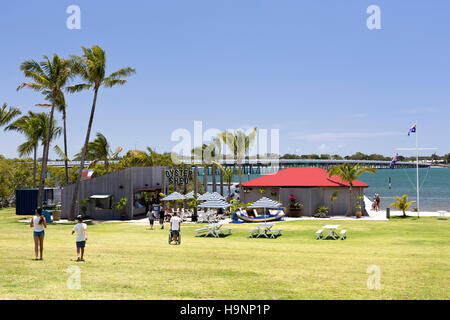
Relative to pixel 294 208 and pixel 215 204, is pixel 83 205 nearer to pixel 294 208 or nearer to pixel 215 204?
pixel 215 204

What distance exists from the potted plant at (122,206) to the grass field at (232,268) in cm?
1207

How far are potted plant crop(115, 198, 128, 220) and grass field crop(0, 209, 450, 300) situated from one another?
1207cm

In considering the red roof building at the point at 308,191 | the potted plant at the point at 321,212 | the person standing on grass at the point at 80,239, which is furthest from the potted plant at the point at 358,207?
the person standing on grass at the point at 80,239

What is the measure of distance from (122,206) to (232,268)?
22235mm

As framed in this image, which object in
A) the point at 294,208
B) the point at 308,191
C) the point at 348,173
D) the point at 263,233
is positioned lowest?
the point at 263,233

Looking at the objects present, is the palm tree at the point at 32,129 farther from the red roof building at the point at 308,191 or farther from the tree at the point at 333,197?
the tree at the point at 333,197

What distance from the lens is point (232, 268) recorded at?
12.1m

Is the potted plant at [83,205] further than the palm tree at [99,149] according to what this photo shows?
No

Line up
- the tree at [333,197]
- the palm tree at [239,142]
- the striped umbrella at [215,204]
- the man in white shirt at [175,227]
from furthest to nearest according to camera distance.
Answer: the palm tree at [239,142] < the tree at [333,197] < the striped umbrella at [215,204] < the man in white shirt at [175,227]

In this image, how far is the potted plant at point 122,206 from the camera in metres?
32.8

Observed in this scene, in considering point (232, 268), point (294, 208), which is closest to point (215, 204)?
point (294, 208)

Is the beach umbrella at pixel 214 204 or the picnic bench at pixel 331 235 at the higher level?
the beach umbrella at pixel 214 204

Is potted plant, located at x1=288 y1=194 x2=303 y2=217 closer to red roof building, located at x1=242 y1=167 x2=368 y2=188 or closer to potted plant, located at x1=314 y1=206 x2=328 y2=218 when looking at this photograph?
potted plant, located at x1=314 y1=206 x2=328 y2=218

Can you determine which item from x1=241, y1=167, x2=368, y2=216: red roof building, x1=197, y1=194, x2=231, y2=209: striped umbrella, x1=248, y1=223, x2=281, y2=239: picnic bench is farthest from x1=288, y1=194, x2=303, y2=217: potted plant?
x1=248, y1=223, x2=281, y2=239: picnic bench
